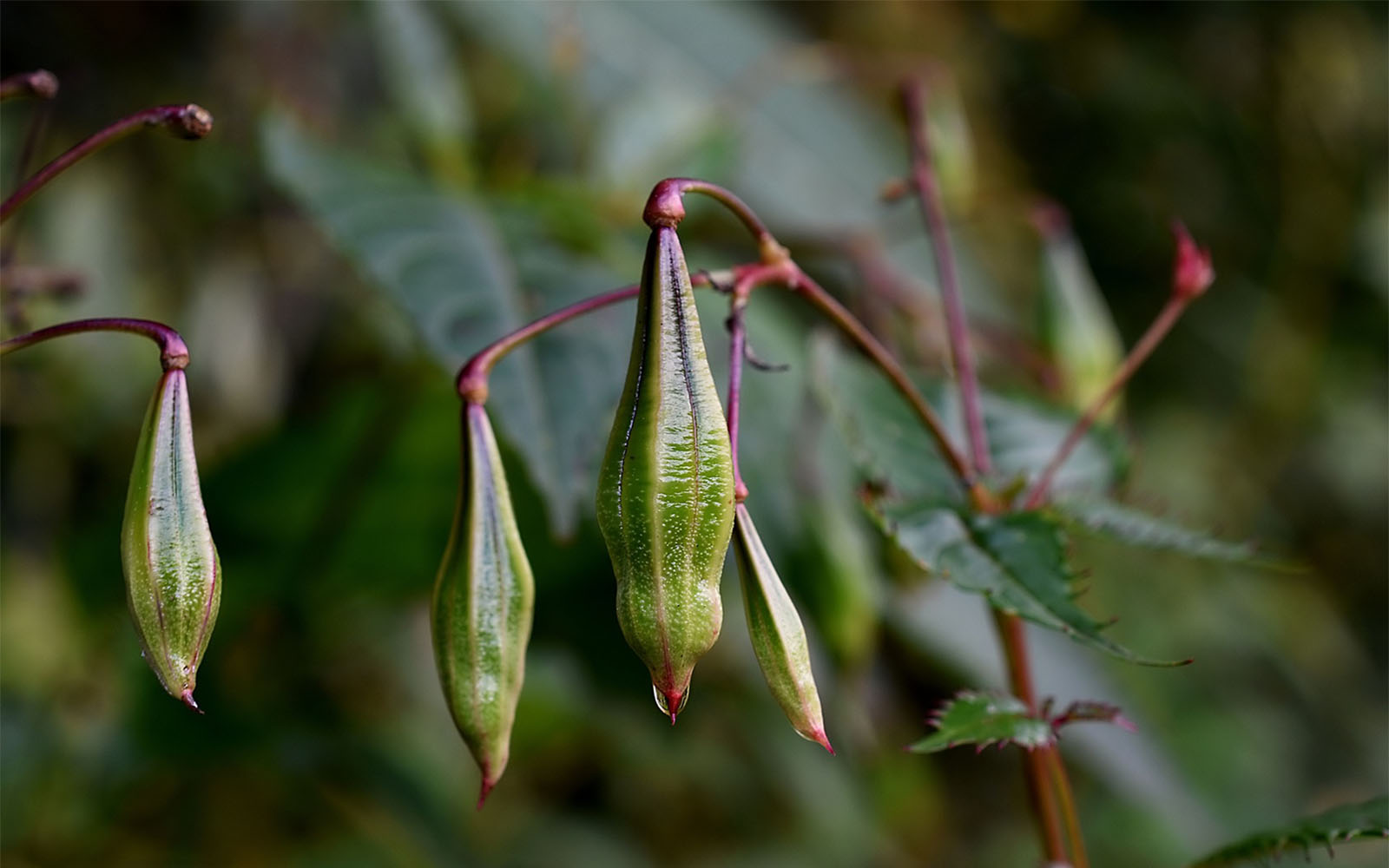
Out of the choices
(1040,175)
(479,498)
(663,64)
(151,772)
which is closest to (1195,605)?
(1040,175)

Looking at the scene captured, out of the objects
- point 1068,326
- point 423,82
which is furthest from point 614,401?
point 423,82

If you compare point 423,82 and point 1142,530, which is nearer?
point 1142,530

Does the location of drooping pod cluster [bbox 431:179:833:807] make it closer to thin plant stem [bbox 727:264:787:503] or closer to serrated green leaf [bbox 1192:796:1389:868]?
thin plant stem [bbox 727:264:787:503]

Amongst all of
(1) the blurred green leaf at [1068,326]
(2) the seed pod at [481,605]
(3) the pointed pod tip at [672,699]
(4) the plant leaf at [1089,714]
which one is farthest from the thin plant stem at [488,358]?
(1) the blurred green leaf at [1068,326]

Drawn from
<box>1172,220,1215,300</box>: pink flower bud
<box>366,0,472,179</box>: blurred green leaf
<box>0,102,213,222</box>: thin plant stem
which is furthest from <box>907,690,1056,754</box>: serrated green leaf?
<box>366,0,472,179</box>: blurred green leaf

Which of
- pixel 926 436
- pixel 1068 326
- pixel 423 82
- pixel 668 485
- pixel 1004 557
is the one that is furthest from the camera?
pixel 423 82

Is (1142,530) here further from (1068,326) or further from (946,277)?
(1068,326)
